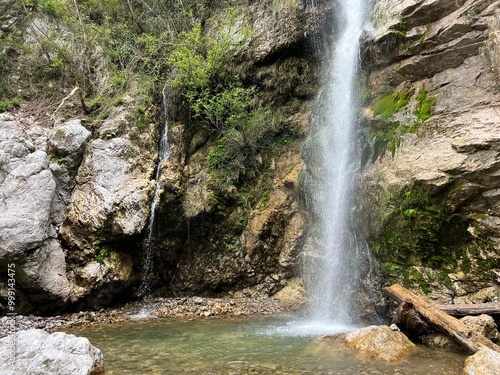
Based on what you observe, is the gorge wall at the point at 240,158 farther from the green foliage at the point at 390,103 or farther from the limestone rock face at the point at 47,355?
the limestone rock face at the point at 47,355

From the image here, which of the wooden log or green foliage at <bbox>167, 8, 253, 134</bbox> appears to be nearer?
the wooden log

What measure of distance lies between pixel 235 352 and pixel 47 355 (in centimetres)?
294

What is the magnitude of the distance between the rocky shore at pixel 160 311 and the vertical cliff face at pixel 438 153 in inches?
158

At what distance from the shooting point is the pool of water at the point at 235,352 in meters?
4.93

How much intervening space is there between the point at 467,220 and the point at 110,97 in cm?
1234

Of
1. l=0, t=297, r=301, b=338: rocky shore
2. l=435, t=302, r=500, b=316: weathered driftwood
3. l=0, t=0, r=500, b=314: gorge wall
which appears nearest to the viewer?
l=435, t=302, r=500, b=316: weathered driftwood

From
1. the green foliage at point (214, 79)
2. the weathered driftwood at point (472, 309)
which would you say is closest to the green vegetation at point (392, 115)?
the weathered driftwood at point (472, 309)

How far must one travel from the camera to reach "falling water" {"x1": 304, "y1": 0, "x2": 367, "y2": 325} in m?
8.62

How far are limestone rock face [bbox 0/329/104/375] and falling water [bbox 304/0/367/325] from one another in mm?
5779

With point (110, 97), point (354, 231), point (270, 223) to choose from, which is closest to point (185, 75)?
point (110, 97)

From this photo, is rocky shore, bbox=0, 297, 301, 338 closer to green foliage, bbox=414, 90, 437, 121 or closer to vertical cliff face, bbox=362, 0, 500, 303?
vertical cliff face, bbox=362, 0, 500, 303

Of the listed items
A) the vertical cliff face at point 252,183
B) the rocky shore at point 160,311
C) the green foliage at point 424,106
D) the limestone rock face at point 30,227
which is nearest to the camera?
the green foliage at point 424,106

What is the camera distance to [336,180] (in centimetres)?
950

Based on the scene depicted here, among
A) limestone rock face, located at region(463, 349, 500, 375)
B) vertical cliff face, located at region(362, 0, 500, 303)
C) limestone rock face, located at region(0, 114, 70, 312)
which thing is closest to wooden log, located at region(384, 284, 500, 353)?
limestone rock face, located at region(463, 349, 500, 375)
